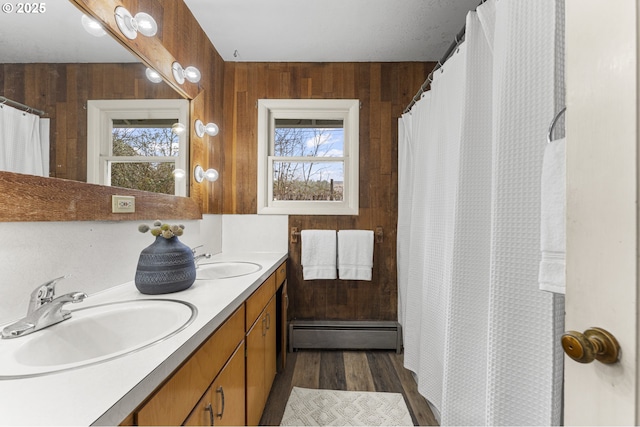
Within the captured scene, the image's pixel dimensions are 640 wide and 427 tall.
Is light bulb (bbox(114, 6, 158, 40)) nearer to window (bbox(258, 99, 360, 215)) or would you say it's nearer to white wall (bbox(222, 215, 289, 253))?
window (bbox(258, 99, 360, 215))

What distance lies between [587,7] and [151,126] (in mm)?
1533

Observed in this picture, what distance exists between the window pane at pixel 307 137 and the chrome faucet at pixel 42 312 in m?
1.73

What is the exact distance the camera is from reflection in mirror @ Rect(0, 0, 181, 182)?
0.78 metres

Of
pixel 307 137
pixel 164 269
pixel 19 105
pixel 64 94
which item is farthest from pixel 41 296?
pixel 307 137

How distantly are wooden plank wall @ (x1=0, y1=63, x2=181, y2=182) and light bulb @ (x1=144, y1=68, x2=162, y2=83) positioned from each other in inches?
7.9

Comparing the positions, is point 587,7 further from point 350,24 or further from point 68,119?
point 350,24

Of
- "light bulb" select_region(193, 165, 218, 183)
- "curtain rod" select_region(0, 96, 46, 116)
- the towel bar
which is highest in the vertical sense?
"curtain rod" select_region(0, 96, 46, 116)

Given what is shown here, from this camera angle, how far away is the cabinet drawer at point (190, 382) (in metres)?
0.54

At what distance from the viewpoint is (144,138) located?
1.28m

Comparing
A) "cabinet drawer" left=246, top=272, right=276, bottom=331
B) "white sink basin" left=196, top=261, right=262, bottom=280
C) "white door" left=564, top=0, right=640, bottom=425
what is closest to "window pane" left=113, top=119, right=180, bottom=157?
"white sink basin" left=196, top=261, right=262, bottom=280

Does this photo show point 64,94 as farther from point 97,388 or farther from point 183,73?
point 97,388

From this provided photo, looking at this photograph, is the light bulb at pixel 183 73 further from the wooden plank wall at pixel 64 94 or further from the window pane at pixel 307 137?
the window pane at pixel 307 137

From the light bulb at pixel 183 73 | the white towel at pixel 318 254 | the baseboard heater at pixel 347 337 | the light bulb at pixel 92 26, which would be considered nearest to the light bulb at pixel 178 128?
the light bulb at pixel 183 73

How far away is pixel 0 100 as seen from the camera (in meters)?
0.73
